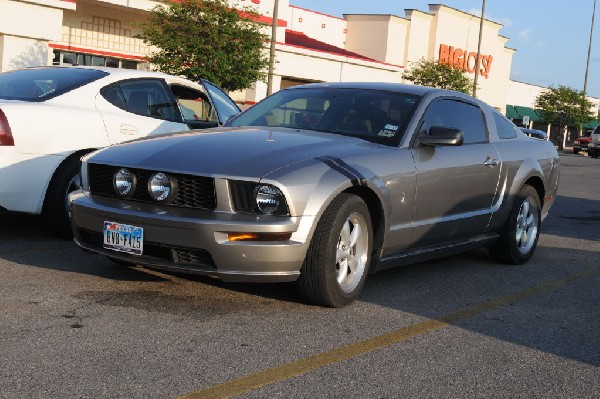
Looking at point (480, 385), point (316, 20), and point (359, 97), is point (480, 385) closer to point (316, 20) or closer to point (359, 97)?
point (359, 97)

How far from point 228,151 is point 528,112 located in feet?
214

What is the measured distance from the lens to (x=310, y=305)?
573 centimetres

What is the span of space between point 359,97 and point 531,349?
2576mm

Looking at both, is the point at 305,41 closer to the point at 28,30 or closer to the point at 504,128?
the point at 28,30

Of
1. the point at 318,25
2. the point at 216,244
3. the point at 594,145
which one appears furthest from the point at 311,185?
the point at 594,145

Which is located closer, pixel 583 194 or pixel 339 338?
pixel 339 338

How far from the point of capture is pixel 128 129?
7887 mm

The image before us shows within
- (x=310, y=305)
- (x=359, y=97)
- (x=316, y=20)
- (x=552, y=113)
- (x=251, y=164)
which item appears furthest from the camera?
(x=552, y=113)

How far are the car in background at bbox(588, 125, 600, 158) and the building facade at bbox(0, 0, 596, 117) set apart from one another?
30.0 ft

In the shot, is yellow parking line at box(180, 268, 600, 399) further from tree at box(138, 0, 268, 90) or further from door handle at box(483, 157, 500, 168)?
tree at box(138, 0, 268, 90)

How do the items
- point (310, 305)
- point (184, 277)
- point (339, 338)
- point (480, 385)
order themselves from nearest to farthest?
point (480, 385) → point (339, 338) → point (310, 305) → point (184, 277)

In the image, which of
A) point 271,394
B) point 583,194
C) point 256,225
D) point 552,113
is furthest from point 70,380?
point 552,113

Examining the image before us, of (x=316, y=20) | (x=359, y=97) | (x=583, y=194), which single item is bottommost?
(x=583, y=194)

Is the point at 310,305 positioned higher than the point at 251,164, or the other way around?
the point at 251,164
